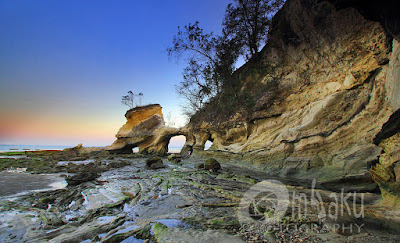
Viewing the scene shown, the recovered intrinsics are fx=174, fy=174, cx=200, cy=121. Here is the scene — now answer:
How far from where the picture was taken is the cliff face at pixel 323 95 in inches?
200

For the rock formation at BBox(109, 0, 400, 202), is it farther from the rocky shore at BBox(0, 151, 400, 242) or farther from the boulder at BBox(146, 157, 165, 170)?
the boulder at BBox(146, 157, 165, 170)

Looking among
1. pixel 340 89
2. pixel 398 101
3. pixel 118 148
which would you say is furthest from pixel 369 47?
pixel 118 148

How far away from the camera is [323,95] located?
754 cm

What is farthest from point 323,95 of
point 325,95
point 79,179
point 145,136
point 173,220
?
point 145,136

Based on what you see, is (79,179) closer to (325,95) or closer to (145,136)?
(325,95)

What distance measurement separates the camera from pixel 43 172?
874 centimetres

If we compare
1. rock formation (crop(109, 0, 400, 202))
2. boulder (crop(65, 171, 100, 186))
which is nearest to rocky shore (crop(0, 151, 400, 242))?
boulder (crop(65, 171, 100, 186))

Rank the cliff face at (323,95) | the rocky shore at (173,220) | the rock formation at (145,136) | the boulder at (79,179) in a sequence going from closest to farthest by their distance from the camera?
the rocky shore at (173,220) → the cliff face at (323,95) → the boulder at (79,179) → the rock formation at (145,136)

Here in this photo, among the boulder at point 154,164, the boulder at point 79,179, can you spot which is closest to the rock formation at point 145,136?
the boulder at point 154,164

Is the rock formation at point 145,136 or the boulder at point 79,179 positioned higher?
the rock formation at point 145,136

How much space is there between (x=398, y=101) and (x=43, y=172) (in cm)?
1289

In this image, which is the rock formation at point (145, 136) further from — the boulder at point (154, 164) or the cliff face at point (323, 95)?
the cliff face at point (323, 95)

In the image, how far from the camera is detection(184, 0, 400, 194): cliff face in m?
5.08

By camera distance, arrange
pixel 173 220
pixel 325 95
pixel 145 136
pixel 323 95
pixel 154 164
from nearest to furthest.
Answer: pixel 173 220, pixel 325 95, pixel 323 95, pixel 154 164, pixel 145 136
